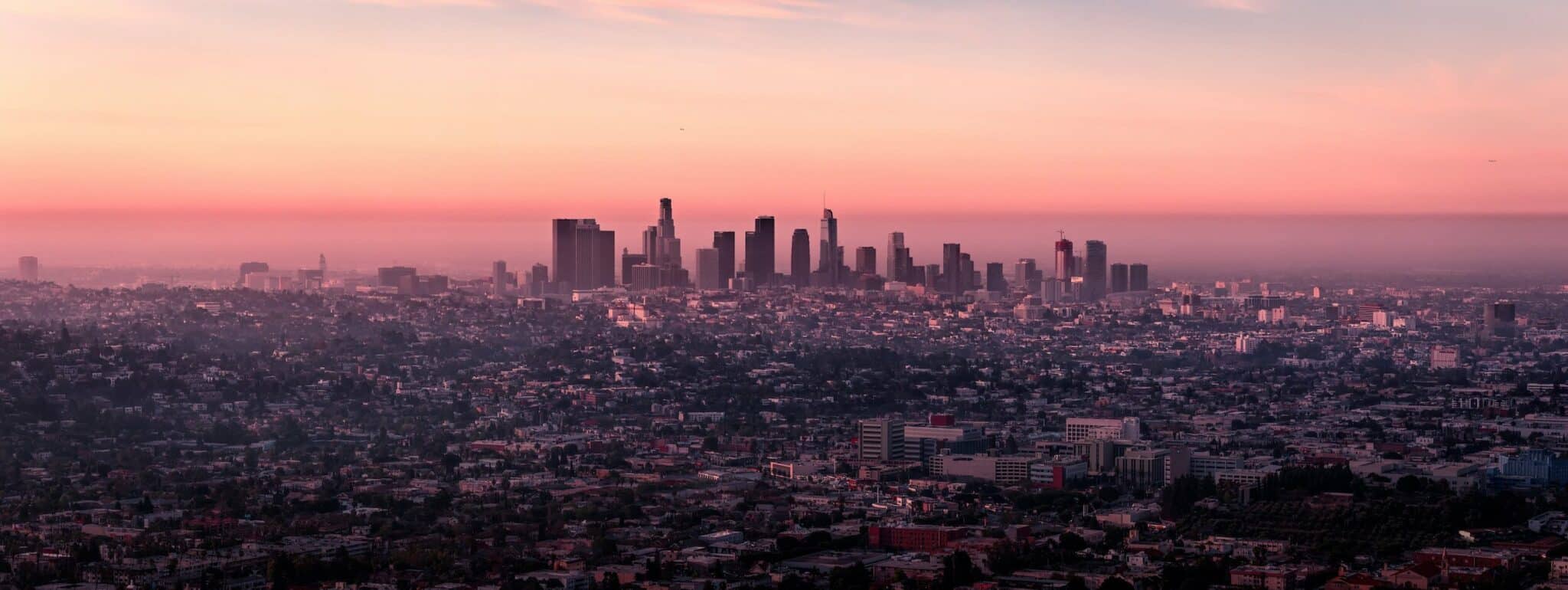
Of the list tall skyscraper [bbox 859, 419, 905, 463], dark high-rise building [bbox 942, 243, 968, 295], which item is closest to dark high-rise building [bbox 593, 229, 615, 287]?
dark high-rise building [bbox 942, 243, 968, 295]

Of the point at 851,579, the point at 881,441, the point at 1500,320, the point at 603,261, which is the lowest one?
the point at 851,579

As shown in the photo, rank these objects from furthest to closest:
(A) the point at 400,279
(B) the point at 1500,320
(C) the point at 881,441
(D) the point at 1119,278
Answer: (D) the point at 1119,278
(A) the point at 400,279
(B) the point at 1500,320
(C) the point at 881,441

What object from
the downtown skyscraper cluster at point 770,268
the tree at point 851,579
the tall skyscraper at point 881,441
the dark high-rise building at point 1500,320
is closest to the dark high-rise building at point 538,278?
the downtown skyscraper cluster at point 770,268

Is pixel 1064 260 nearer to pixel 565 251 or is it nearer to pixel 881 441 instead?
A: pixel 565 251

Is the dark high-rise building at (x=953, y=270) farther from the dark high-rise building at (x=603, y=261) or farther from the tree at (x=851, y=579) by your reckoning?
the tree at (x=851, y=579)

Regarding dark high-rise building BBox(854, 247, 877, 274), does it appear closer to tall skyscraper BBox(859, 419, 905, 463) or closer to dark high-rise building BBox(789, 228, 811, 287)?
dark high-rise building BBox(789, 228, 811, 287)

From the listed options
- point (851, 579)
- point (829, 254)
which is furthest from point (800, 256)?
point (851, 579)

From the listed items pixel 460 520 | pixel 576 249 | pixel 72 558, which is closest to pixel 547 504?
pixel 460 520
